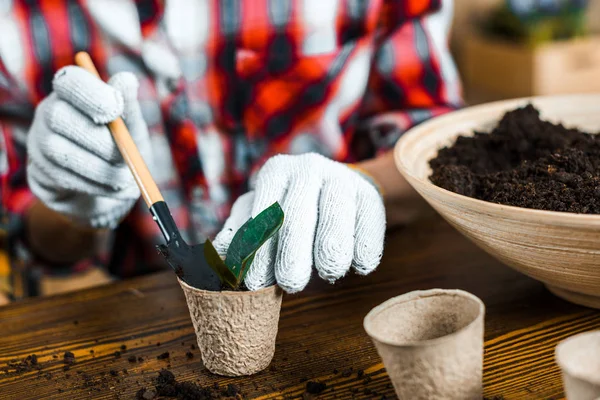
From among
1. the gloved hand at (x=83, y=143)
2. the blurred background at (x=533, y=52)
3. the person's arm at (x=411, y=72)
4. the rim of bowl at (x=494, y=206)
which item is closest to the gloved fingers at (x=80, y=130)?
the gloved hand at (x=83, y=143)

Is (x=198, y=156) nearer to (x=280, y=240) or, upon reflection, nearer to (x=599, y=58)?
(x=280, y=240)

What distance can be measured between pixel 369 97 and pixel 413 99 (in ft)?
0.32

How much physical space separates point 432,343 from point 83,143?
57 cm

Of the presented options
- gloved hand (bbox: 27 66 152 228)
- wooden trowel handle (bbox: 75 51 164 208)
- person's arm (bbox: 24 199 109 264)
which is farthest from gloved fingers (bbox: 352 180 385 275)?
person's arm (bbox: 24 199 109 264)

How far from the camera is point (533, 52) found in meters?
2.88

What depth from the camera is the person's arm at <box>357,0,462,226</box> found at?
4.24 feet

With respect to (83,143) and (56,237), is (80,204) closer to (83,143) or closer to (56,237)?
(83,143)

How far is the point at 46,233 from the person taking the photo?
4.27ft

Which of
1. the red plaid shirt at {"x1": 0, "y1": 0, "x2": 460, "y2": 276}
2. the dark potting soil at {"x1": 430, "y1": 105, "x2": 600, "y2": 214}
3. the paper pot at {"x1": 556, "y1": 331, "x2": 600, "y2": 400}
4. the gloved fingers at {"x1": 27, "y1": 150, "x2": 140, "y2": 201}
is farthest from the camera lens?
the red plaid shirt at {"x1": 0, "y1": 0, "x2": 460, "y2": 276}

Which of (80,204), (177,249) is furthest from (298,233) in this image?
(80,204)

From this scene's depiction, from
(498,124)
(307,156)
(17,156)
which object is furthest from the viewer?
(17,156)

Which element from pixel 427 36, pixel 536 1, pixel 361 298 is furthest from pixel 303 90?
pixel 536 1

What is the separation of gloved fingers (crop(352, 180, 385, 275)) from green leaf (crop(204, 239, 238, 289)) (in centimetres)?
14

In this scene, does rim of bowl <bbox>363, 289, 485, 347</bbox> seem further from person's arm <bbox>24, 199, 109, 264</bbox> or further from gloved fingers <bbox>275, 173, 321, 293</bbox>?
person's arm <bbox>24, 199, 109, 264</bbox>
